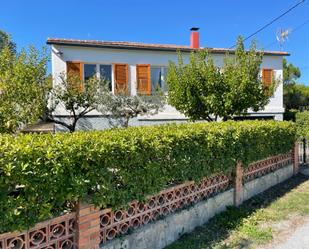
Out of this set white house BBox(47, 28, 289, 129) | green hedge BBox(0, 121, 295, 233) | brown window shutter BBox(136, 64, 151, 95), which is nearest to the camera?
green hedge BBox(0, 121, 295, 233)

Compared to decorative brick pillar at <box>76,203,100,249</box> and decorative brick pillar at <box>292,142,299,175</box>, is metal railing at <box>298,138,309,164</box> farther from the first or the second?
decorative brick pillar at <box>76,203,100,249</box>

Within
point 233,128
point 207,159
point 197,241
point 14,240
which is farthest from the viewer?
point 233,128

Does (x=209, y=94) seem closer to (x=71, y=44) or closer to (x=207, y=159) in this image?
(x=207, y=159)

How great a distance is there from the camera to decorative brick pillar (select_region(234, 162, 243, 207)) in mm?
6988

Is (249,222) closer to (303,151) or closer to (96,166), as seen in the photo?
(96,166)

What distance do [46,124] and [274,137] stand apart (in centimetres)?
966

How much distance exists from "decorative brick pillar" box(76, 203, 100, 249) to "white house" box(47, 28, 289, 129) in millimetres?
10409

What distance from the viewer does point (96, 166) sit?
3719 millimetres

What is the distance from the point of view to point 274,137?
883 cm

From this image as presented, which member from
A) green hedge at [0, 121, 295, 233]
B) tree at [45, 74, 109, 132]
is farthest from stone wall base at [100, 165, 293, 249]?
tree at [45, 74, 109, 132]

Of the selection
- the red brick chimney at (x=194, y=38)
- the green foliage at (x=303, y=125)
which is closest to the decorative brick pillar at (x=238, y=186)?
the green foliage at (x=303, y=125)

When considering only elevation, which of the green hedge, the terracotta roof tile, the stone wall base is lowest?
the stone wall base

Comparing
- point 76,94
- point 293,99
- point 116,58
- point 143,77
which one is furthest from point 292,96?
point 76,94

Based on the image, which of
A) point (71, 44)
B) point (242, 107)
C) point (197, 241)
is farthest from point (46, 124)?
point (197, 241)
